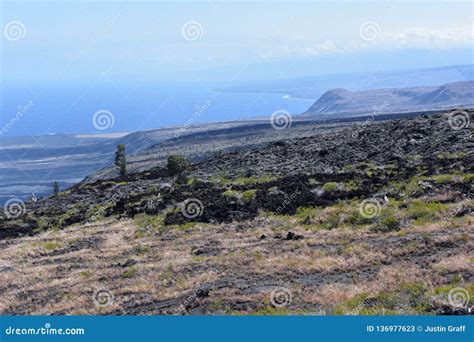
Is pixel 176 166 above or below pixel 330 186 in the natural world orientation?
above

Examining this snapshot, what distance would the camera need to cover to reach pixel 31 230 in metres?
40.3

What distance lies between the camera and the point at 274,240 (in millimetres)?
26469

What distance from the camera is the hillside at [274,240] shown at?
17797 mm

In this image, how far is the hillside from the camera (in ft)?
58.4

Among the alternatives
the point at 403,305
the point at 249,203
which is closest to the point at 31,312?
the point at 403,305

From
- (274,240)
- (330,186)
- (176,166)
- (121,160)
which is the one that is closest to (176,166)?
(176,166)

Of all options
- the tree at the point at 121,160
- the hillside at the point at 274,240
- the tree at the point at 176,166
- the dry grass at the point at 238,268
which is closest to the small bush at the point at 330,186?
the hillside at the point at 274,240

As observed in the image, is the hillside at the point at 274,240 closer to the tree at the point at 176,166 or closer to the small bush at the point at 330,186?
Answer: the small bush at the point at 330,186

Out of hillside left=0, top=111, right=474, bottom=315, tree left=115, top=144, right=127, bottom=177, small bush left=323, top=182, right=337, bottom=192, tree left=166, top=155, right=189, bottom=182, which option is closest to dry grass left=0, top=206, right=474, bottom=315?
hillside left=0, top=111, right=474, bottom=315

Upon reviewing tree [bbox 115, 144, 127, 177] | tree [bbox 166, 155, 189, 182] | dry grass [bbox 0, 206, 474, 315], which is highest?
tree [bbox 115, 144, 127, 177]

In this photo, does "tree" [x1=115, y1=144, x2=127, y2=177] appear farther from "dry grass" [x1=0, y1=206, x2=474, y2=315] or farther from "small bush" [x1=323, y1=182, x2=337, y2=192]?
"dry grass" [x1=0, y1=206, x2=474, y2=315]

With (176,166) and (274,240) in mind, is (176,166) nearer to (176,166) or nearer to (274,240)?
(176,166)

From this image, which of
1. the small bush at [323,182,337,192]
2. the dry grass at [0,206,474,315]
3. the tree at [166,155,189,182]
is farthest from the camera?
the tree at [166,155,189,182]

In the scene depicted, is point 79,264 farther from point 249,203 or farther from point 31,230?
point 31,230
